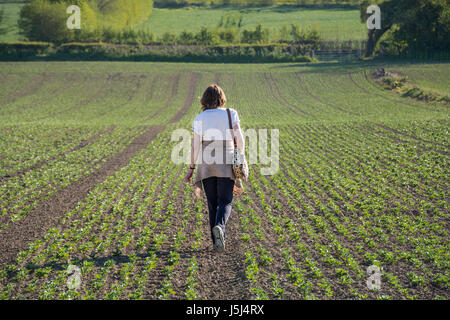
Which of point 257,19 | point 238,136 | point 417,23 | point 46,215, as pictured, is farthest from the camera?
point 257,19

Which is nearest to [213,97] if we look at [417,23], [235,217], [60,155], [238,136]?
[238,136]

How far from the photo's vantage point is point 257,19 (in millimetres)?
90938

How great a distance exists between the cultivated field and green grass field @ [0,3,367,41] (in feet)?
174

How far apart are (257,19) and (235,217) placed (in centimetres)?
8822

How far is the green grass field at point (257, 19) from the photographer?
238ft

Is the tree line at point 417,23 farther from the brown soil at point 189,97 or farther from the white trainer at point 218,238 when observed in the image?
the white trainer at point 218,238

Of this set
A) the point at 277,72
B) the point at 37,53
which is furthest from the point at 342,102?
the point at 37,53

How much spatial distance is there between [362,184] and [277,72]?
41954mm

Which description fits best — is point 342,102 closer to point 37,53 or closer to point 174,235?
point 174,235

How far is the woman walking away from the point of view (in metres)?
5.92

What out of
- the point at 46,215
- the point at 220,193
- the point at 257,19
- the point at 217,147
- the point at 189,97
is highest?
→ the point at 257,19

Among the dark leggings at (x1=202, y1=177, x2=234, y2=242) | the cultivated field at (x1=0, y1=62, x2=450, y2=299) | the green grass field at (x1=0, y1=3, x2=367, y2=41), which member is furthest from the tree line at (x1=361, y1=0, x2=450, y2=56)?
the dark leggings at (x1=202, y1=177, x2=234, y2=242)

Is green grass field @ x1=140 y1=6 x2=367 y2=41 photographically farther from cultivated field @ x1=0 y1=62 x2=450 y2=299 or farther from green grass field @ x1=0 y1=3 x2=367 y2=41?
cultivated field @ x1=0 y1=62 x2=450 y2=299

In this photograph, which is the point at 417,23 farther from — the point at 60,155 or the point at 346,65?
the point at 60,155
